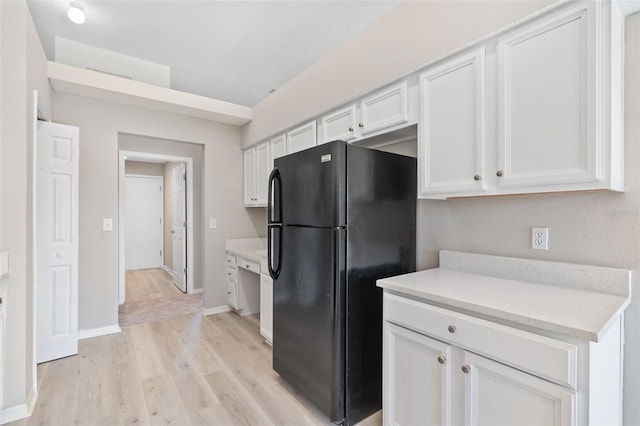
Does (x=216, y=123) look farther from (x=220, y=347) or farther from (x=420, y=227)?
(x=420, y=227)

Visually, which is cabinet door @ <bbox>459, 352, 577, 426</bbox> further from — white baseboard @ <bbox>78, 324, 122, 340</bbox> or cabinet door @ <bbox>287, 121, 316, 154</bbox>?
white baseboard @ <bbox>78, 324, 122, 340</bbox>

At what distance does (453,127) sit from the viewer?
1617mm

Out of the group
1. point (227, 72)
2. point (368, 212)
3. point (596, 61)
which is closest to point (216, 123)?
point (227, 72)

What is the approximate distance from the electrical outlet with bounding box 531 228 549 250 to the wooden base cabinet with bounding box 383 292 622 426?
0.41 m

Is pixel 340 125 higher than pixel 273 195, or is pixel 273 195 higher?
pixel 340 125

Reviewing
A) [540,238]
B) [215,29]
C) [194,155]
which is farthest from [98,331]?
[540,238]

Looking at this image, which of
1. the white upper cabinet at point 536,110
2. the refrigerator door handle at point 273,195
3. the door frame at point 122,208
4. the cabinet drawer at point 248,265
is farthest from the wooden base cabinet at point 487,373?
the door frame at point 122,208

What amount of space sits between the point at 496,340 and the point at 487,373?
15 cm

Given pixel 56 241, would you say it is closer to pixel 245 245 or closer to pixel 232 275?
pixel 232 275

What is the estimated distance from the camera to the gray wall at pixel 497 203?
1285mm

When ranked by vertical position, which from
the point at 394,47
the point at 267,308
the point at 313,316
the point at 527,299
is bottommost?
the point at 267,308

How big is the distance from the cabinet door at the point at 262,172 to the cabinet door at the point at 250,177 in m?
0.08

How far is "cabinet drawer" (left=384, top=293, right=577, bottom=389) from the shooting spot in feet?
3.17

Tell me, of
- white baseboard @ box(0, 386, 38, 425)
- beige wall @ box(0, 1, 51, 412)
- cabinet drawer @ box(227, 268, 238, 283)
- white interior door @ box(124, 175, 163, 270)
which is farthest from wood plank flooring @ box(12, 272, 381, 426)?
white interior door @ box(124, 175, 163, 270)
